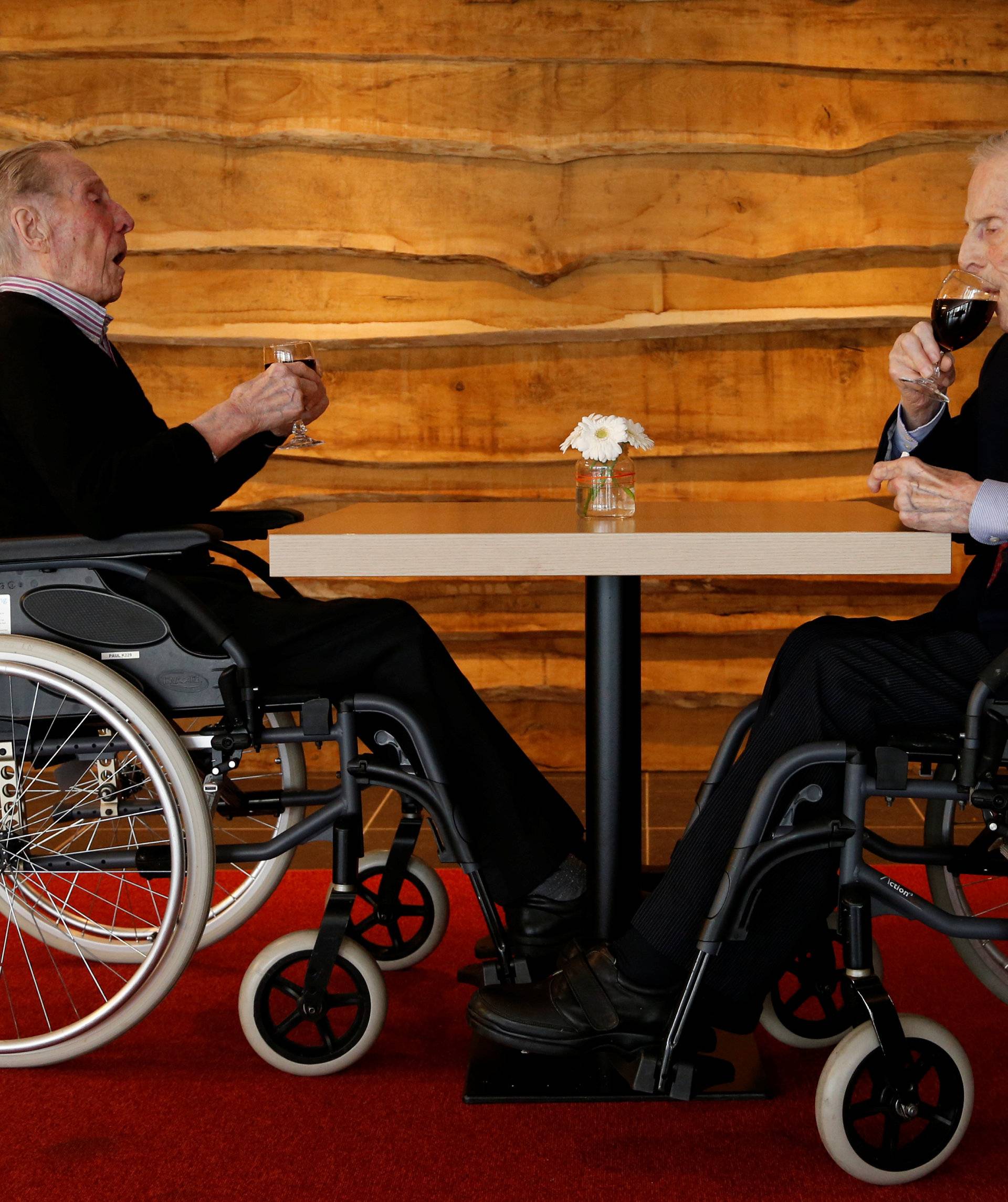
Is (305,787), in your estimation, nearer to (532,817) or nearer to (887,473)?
(532,817)

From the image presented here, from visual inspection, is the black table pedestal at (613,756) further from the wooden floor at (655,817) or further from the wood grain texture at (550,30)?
the wood grain texture at (550,30)

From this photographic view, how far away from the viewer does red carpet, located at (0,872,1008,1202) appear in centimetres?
152

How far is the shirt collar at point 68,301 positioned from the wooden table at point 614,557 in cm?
48

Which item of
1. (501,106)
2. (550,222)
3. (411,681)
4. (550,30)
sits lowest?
(411,681)

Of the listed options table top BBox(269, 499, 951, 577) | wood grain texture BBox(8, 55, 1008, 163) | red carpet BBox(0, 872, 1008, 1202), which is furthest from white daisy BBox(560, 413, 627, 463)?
wood grain texture BBox(8, 55, 1008, 163)

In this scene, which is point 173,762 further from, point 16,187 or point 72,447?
point 16,187

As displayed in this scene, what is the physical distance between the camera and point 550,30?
3283mm

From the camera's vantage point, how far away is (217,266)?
134 inches

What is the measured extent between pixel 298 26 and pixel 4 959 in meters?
2.38

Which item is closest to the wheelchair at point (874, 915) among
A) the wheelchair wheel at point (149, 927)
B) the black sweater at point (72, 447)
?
the wheelchair wheel at point (149, 927)

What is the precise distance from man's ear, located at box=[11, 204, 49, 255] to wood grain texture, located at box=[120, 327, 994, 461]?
1374mm

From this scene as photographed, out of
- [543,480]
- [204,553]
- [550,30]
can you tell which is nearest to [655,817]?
[543,480]

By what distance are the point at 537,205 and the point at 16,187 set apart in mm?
1622

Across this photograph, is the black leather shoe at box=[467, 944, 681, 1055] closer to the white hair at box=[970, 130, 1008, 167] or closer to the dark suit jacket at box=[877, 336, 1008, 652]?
the dark suit jacket at box=[877, 336, 1008, 652]
